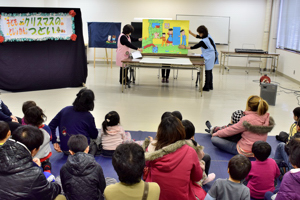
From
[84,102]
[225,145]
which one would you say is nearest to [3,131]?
[84,102]

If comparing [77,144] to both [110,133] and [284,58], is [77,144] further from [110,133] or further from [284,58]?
[284,58]

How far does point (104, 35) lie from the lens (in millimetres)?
10336

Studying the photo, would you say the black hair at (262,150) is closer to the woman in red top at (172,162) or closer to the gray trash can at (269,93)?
the woman in red top at (172,162)

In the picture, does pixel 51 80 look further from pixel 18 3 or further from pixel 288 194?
pixel 288 194

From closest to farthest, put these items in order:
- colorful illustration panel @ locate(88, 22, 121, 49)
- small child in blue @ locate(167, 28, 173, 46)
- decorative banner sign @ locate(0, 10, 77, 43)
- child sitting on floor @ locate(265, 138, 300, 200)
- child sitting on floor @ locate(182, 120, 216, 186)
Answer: child sitting on floor @ locate(265, 138, 300, 200) → child sitting on floor @ locate(182, 120, 216, 186) → decorative banner sign @ locate(0, 10, 77, 43) → small child in blue @ locate(167, 28, 173, 46) → colorful illustration panel @ locate(88, 22, 121, 49)

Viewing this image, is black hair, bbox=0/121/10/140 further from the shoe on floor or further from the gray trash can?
the gray trash can

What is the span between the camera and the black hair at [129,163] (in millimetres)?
1864

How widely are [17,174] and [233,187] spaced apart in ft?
4.65

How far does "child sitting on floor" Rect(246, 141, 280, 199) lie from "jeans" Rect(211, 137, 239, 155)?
96 cm

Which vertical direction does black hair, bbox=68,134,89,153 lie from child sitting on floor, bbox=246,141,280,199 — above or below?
above

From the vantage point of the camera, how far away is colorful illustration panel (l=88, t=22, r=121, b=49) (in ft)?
33.8

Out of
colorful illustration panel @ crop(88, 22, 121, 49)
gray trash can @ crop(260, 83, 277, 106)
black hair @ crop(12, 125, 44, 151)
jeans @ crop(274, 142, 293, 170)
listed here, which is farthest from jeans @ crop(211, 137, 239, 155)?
colorful illustration panel @ crop(88, 22, 121, 49)

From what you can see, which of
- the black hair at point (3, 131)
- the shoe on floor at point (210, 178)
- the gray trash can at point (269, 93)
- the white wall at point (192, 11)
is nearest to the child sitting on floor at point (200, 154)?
the shoe on floor at point (210, 178)

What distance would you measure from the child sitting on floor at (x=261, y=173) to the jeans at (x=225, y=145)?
958 millimetres
